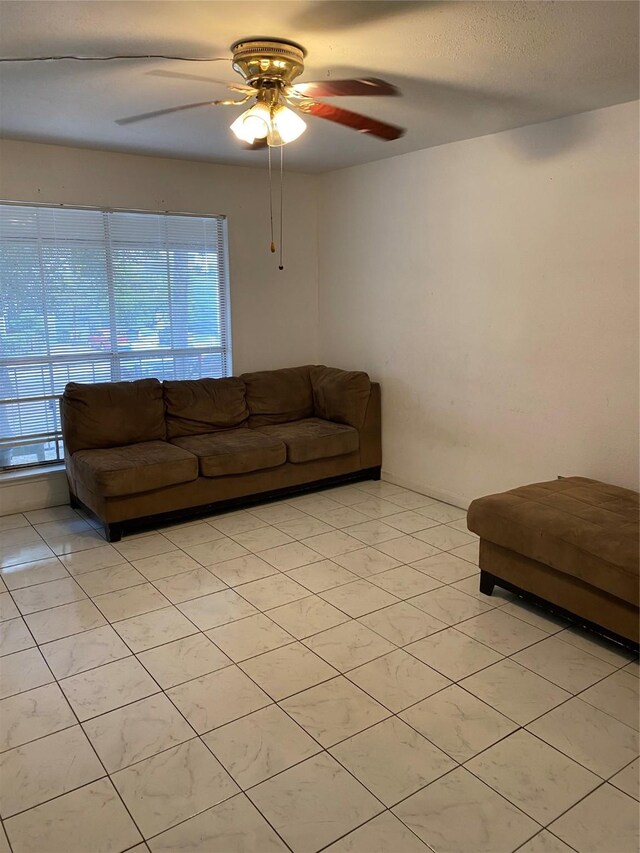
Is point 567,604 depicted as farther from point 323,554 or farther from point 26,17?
point 26,17

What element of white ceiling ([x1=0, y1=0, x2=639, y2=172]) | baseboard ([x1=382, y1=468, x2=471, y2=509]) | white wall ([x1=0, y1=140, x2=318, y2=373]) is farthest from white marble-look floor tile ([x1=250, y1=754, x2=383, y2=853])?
white wall ([x1=0, y1=140, x2=318, y2=373])

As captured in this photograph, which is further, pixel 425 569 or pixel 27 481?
pixel 27 481

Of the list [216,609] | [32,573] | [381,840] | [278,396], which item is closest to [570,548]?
[381,840]

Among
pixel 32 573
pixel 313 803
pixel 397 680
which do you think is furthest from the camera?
pixel 32 573

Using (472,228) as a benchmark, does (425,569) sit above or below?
below

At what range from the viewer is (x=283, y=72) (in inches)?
98.7

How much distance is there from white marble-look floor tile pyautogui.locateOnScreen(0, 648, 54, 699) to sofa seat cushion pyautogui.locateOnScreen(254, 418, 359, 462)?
2.24m

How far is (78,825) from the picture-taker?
1.84 m

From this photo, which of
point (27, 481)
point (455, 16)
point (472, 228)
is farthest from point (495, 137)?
point (27, 481)

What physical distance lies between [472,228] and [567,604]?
2.45 metres

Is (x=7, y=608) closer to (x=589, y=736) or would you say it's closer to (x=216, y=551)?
(x=216, y=551)

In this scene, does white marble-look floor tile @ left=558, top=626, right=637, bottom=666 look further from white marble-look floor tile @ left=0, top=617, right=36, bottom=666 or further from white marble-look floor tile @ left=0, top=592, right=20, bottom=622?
white marble-look floor tile @ left=0, top=592, right=20, bottom=622

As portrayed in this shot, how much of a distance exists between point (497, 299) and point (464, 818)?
9.74ft

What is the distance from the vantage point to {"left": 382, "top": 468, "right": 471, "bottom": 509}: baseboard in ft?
14.6
